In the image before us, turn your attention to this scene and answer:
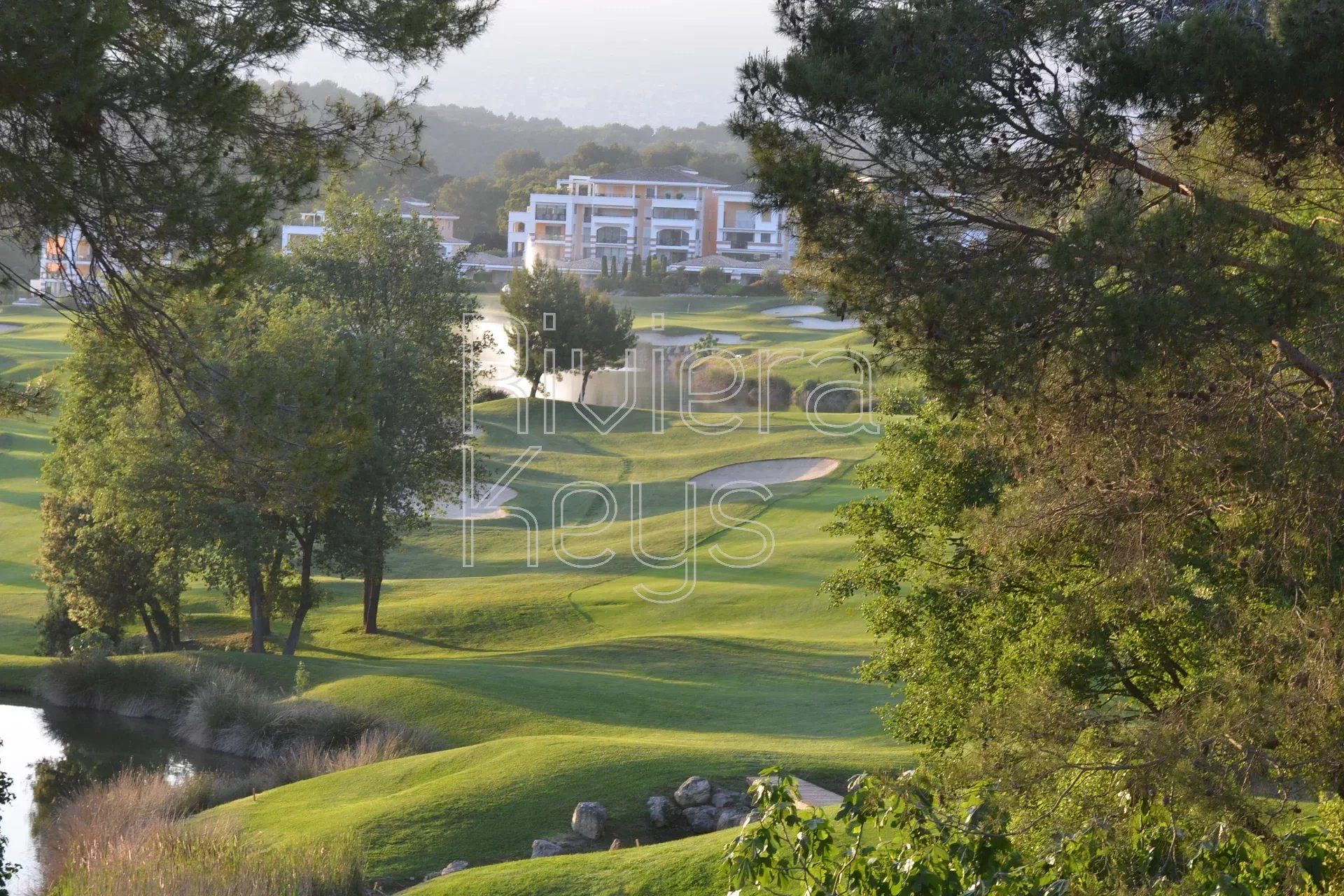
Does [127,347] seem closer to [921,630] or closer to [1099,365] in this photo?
[1099,365]

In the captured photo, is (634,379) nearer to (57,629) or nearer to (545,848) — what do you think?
(57,629)

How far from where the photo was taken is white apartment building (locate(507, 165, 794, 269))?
332 feet

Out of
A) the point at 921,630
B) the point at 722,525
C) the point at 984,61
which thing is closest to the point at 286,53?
the point at 984,61

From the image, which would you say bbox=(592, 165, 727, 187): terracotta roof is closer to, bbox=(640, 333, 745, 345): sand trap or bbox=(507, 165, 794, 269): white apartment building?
bbox=(507, 165, 794, 269): white apartment building

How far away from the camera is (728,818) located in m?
13.7

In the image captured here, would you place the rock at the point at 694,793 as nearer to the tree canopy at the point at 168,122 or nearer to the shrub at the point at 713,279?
the tree canopy at the point at 168,122

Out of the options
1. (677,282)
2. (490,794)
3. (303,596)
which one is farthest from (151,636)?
(677,282)

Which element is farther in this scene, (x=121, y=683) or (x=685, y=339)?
(x=685, y=339)

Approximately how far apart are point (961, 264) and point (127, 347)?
6.68 meters

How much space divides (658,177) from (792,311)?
2623cm

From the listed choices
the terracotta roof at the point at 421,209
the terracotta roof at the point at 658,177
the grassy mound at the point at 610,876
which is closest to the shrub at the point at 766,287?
the terracotta roof at the point at 658,177

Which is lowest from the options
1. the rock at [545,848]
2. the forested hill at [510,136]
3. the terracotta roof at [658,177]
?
the rock at [545,848]

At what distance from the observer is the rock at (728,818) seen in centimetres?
1356

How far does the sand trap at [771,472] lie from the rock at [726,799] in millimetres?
27055
